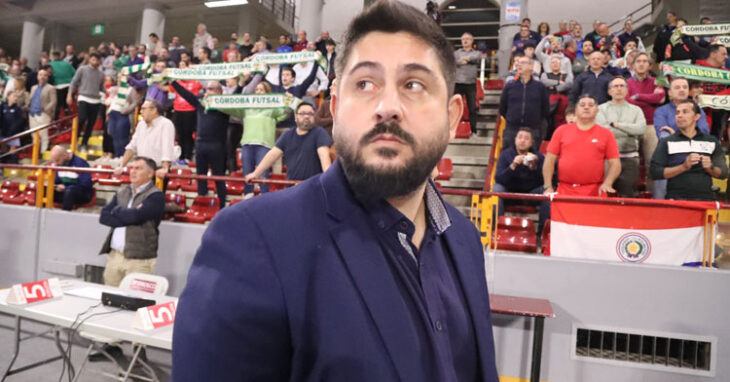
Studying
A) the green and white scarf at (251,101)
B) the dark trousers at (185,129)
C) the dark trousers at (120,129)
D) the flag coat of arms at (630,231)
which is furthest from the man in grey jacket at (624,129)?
the dark trousers at (120,129)

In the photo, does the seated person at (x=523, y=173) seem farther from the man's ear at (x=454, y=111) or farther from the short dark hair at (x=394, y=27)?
the short dark hair at (x=394, y=27)

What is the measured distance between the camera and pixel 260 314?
0.74 m

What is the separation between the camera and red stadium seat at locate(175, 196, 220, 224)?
5926 millimetres

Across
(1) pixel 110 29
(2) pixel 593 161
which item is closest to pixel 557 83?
(2) pixel 593 161

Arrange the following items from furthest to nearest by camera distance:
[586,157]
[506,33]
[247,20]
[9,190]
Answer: [247,20], [506,33], [9,190], [586,157]

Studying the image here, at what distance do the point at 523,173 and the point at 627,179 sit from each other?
3.98 feet

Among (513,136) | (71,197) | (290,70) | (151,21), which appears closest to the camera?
(513,136)

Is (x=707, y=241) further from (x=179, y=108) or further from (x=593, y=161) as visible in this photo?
(x=179, y=108)

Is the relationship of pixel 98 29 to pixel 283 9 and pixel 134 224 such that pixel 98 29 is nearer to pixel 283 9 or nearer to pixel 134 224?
pixel 283 9

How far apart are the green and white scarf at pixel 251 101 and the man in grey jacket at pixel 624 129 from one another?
12.6ft

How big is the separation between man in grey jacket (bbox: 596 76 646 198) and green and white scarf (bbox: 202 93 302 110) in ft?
12.6

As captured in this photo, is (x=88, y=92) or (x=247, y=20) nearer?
(x=88, y=92)

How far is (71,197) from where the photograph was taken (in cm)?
623

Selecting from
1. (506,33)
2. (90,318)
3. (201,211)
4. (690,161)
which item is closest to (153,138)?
(201,211)
